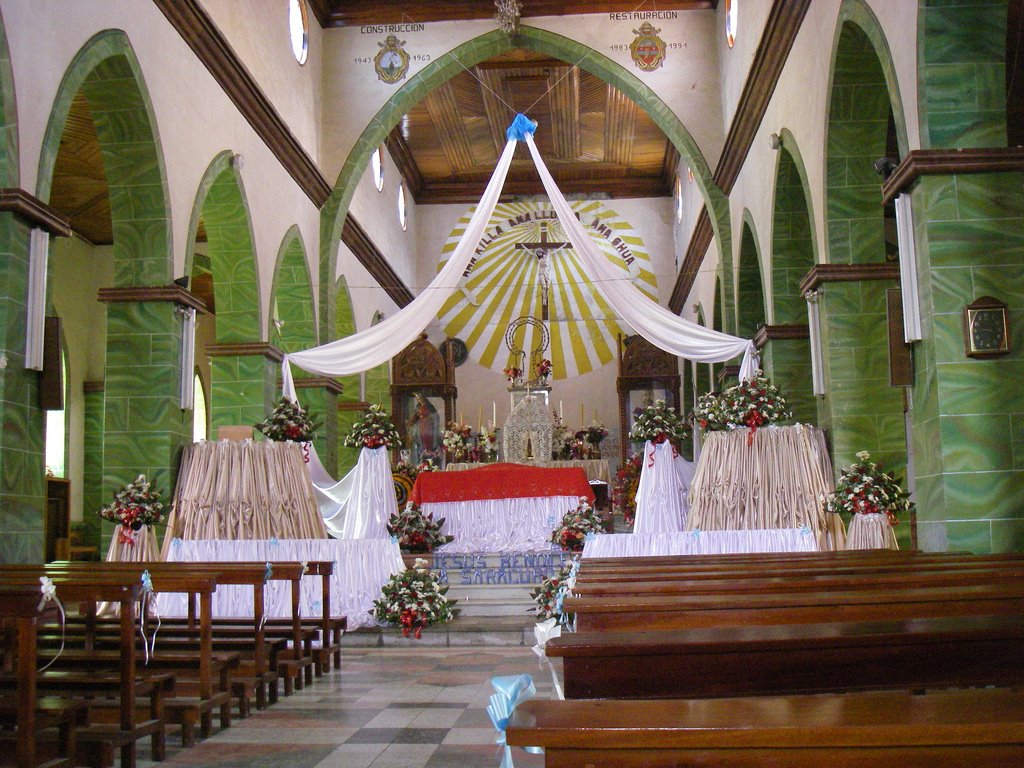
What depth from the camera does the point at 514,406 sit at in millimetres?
16516

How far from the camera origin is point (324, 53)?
1543 cm

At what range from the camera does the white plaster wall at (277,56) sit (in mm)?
11609

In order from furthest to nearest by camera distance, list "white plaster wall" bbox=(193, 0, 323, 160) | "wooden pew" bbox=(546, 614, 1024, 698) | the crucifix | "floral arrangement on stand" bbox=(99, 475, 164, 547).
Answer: the crucifix → "white plaster wall" bbox=(193, 0, 323, 160) → "floral arrangement on stand" bbox=(99, 475, 164, 547) → "wooden pew" bbox=(546, 614, 1024, 698)

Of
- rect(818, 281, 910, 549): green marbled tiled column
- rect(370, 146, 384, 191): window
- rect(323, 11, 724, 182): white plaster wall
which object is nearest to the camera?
rect(818, 281, 910, 549): green marbled tiled column

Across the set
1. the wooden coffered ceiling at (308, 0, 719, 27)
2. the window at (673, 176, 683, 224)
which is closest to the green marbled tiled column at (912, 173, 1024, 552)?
the wooden coffered ceiling at (308, 0, 719, 27)

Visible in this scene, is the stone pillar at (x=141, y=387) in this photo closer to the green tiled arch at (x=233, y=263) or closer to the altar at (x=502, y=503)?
the green tiled arch at (x=233, y=263)

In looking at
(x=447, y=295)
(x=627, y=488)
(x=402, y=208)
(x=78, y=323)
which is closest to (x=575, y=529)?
(x=447, y=295)

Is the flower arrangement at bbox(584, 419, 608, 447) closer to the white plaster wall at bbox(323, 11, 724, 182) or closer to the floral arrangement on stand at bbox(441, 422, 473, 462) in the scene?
the floral arrangement on stand at bbox(441, 422, 473, 462)

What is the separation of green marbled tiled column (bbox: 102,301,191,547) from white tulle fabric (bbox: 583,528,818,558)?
388 cm

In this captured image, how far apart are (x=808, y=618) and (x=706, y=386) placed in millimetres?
14919

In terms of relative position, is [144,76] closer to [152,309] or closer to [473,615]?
[152,309]

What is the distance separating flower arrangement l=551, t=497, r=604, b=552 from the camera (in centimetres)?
1126

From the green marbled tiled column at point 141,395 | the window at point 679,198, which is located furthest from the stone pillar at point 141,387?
the window at point 679,198

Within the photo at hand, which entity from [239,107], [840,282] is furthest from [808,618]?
[239,107]
